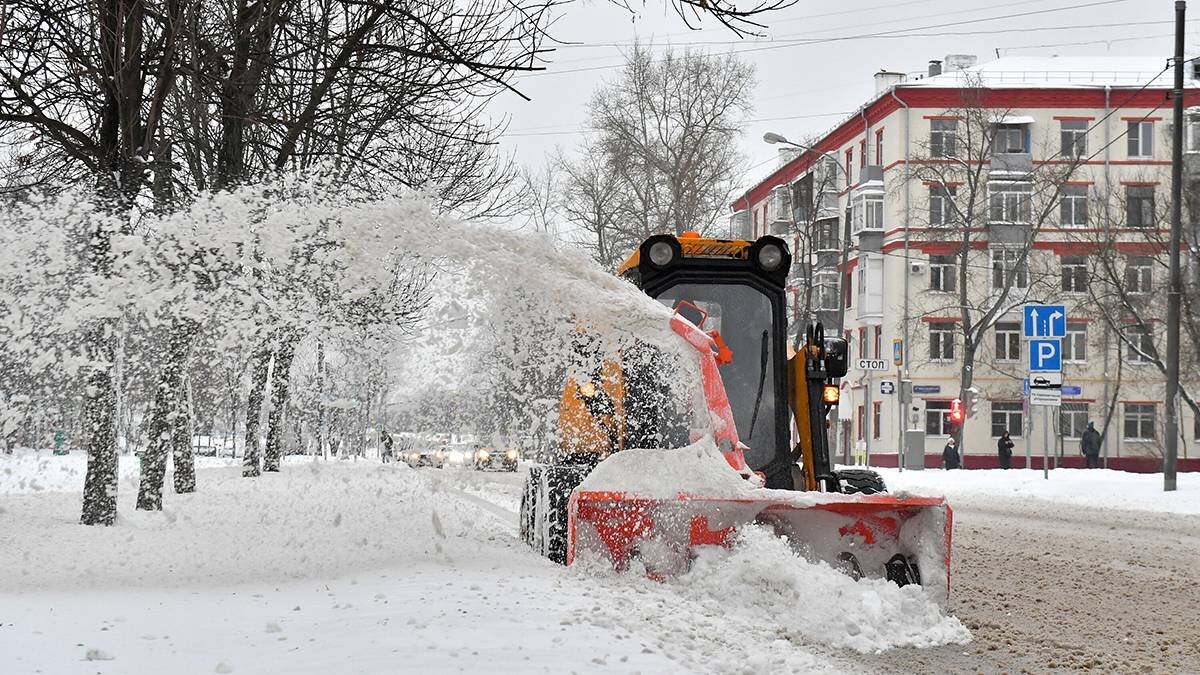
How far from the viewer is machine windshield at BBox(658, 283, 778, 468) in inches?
337

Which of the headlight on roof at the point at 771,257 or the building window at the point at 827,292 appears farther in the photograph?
the building window at the point at 827,292

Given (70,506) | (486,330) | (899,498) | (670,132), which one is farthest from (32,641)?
(670,132)

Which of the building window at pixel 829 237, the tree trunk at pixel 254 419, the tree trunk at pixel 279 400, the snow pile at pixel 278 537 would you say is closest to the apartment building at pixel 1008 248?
the building window at pixel 829 237

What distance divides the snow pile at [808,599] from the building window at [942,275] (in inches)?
1772

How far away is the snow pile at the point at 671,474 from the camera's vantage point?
7266 mm

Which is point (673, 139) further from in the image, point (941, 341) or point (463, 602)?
point (463, 602)

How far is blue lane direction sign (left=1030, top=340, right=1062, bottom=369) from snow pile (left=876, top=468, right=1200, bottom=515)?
2.11m

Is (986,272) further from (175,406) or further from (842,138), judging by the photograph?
(175,406)

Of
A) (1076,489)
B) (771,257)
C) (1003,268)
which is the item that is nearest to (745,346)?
(771,257)

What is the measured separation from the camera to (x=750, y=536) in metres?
7.21

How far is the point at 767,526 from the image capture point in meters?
7.26

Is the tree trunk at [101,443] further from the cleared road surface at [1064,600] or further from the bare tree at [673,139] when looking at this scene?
the bare tree at [673,139]

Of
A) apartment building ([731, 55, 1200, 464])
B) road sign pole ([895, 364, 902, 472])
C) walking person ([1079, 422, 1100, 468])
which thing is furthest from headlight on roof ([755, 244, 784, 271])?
apartment building ([731, 55, 1200, 464])

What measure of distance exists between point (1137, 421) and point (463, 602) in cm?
4756
